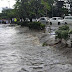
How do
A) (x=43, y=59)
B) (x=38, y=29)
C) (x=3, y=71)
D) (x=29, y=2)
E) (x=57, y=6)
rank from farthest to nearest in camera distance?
(x=57, y=6)
(x=29, y=2)
(x=38, y=29)
(x=43, y=59)
(x=3, y=71)

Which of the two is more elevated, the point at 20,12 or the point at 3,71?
the point at 20,12

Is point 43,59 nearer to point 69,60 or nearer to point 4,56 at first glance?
point 69,60

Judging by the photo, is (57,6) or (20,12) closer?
(20,12)

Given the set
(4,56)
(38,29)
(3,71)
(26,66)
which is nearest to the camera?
(3,71)

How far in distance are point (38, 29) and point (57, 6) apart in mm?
32756

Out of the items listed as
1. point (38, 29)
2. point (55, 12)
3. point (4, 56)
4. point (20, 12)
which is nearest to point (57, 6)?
point (55, 12)

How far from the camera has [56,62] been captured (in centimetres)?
613

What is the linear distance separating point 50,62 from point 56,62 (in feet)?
0.78

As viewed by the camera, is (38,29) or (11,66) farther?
(38,29)

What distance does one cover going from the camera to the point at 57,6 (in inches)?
1966

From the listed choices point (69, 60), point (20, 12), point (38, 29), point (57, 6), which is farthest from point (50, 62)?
point (57, 6)

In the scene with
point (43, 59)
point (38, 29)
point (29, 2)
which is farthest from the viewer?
point (29, 2)

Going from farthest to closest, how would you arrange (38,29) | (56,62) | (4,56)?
(38,29)
(4,56)
(56,62)

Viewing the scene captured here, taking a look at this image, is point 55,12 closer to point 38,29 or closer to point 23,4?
point 23,4
